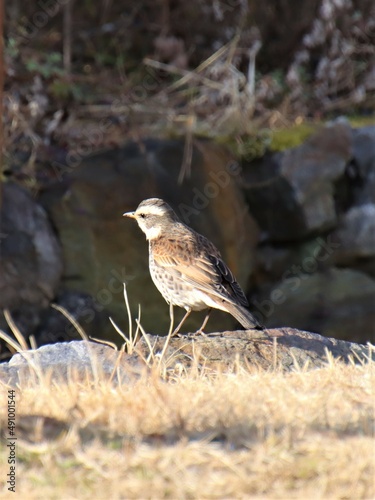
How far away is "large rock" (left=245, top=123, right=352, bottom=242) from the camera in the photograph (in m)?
10.4

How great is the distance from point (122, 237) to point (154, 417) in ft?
19.2

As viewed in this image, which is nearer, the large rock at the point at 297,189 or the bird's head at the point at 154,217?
the bird's head at the point at 154,217

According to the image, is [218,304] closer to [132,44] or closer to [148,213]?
[148,213]

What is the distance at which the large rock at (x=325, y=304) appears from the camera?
10.2 metres

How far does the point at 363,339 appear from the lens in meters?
10.0

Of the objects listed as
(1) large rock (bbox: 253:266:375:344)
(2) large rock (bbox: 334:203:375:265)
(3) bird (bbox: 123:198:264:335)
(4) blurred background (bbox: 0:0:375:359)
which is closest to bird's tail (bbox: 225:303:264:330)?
(3) bird (bbox: 123:198:264:335)

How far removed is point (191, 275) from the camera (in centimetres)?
604

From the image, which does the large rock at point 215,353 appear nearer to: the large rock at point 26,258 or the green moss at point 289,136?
the large rock at point 26,258

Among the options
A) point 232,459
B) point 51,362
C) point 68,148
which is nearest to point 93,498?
point 232,459

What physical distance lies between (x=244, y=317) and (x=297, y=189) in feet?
16.9

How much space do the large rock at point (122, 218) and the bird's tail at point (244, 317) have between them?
3579 millimetres

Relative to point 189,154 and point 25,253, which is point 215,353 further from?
point 189,154

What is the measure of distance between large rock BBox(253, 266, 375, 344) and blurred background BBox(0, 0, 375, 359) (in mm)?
17

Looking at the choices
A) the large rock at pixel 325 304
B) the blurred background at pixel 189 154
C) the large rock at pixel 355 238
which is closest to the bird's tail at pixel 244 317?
the blurred background at pixel 189 154
